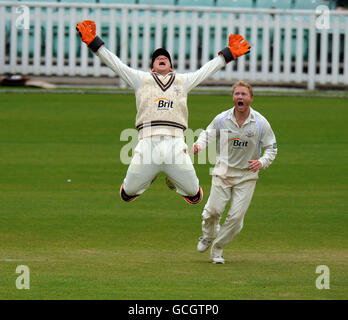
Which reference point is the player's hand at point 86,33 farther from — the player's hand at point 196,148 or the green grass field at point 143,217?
the green grass field at point 143,217

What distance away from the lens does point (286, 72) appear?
29.7 meters

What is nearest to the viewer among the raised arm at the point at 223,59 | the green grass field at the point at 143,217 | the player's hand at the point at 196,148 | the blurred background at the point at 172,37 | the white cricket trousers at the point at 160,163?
the green grass field at the point at 143,217

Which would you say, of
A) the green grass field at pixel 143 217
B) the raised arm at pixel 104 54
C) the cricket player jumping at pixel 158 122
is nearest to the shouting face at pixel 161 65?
the cricket player jumping at pixel 158 122

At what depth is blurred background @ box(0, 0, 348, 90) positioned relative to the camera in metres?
28.9

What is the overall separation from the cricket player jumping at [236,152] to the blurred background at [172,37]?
16.5 metres

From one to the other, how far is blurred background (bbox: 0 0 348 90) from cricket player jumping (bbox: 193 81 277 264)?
54.2 feet

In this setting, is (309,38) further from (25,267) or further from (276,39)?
(25,267)

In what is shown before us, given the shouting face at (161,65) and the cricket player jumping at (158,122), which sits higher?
the shouting face at (161,65)

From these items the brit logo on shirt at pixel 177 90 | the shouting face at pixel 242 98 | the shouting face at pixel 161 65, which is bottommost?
the shouting face at pixel 242 98

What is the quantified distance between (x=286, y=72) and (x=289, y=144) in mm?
7108

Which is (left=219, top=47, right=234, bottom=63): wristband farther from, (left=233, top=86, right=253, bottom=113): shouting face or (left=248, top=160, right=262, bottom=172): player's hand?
(left=248, top=160, right=262, bottom=172): player's hand

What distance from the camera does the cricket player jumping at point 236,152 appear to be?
40.5 feet

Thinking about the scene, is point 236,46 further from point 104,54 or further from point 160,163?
point 160,163

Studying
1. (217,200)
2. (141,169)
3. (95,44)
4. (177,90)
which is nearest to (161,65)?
(177,90)
